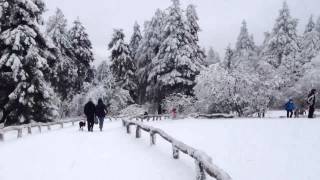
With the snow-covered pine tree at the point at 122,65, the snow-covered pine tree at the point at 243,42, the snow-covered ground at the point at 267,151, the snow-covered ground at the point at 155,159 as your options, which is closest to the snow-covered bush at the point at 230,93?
the snow-covered pine tree at the point at 122,65

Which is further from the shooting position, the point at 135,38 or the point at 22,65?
the point at 135,38

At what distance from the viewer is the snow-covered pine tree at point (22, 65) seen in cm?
2592

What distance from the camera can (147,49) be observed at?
53.3 metres

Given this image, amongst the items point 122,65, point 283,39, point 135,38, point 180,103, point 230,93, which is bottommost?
point 180,103

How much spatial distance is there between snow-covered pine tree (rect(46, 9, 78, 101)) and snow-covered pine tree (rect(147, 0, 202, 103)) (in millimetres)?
10253

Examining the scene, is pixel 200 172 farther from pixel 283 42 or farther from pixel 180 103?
pixel 283 42

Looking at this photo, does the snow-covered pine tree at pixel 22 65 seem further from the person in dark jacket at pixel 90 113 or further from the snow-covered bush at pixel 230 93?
the snow-covered bush at pixel 230 93

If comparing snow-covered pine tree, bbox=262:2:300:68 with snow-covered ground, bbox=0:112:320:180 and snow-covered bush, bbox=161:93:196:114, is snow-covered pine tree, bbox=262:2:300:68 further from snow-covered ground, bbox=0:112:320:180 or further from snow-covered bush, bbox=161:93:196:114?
snow-covered ground, bbox=0:112:320:180

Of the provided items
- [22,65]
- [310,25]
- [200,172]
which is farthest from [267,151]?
[310,25]

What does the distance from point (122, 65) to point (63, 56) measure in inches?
360

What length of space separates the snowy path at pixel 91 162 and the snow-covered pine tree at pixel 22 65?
36.5 ft

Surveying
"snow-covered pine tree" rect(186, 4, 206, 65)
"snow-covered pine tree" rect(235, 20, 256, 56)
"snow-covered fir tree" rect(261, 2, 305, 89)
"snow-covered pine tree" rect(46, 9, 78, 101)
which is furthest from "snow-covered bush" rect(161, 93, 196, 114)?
"snow-covered pine tree" rect(235, 20, 256, 56)

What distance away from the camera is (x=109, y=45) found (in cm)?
5862

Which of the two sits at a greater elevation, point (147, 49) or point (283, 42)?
point (283, 42)
